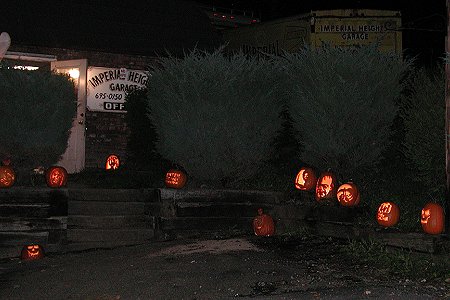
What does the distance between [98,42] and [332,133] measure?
6310mm

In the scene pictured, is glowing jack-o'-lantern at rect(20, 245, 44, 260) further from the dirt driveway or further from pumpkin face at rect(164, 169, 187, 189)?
pumpkin face at rect(164, 169, 187, 189)

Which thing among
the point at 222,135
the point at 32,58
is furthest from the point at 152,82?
the point at 32,58

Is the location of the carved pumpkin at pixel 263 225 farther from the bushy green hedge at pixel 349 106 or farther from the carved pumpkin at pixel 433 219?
the carved pumpkin at pixel 433 219

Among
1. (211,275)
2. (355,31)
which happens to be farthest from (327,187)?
(355,31)

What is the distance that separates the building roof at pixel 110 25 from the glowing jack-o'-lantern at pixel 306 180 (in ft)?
17.8

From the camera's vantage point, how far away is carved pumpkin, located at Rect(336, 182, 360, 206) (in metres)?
6.68

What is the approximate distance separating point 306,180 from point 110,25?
6.49 metres

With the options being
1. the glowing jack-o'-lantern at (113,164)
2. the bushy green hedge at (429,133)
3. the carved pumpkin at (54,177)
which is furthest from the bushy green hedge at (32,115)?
the bushy green hedge at (429,133)

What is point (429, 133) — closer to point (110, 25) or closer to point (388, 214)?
point (388, 214)

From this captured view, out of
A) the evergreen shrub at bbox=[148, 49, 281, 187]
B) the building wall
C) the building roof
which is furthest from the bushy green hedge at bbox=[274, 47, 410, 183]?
the building wall

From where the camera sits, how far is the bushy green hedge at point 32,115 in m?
7.45

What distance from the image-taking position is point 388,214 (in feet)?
20.3

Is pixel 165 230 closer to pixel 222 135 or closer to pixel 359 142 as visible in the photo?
pixel 222 135

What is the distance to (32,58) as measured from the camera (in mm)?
11336
